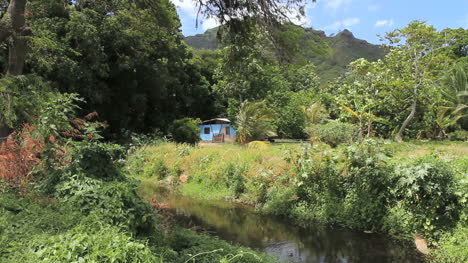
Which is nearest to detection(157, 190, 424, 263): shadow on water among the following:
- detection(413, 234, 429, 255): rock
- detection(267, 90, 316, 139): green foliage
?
detection(413, 234, 429, 255): rock

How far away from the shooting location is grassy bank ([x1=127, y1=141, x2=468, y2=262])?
6051mm

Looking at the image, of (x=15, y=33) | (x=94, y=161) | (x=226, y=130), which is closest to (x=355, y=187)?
(x=94, y=161)

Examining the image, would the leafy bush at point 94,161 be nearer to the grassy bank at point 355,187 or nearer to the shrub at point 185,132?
the grassy bank at point 355,187

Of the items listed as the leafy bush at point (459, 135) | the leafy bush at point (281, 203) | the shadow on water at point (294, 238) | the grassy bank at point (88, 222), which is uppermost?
the grassy bank at point (88, 222)

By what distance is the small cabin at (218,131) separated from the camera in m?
29.6

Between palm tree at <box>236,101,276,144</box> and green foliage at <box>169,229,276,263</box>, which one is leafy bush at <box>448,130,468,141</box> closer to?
palm tree at <box>236,101,276,144</box>

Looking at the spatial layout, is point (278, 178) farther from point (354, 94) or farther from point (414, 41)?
point (414, 41)

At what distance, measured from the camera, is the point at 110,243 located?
9.25ft

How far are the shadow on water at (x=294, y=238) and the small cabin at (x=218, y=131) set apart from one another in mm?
20043

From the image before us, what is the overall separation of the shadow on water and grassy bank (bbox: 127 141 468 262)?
39 centimetres

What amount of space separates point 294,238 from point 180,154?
8420mm

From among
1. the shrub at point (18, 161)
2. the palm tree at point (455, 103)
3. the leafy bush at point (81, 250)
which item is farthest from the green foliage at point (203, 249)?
the palm tree at point (455, 103)

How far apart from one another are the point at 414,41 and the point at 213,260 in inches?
780

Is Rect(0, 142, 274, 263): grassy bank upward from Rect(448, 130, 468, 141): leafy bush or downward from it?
upward
